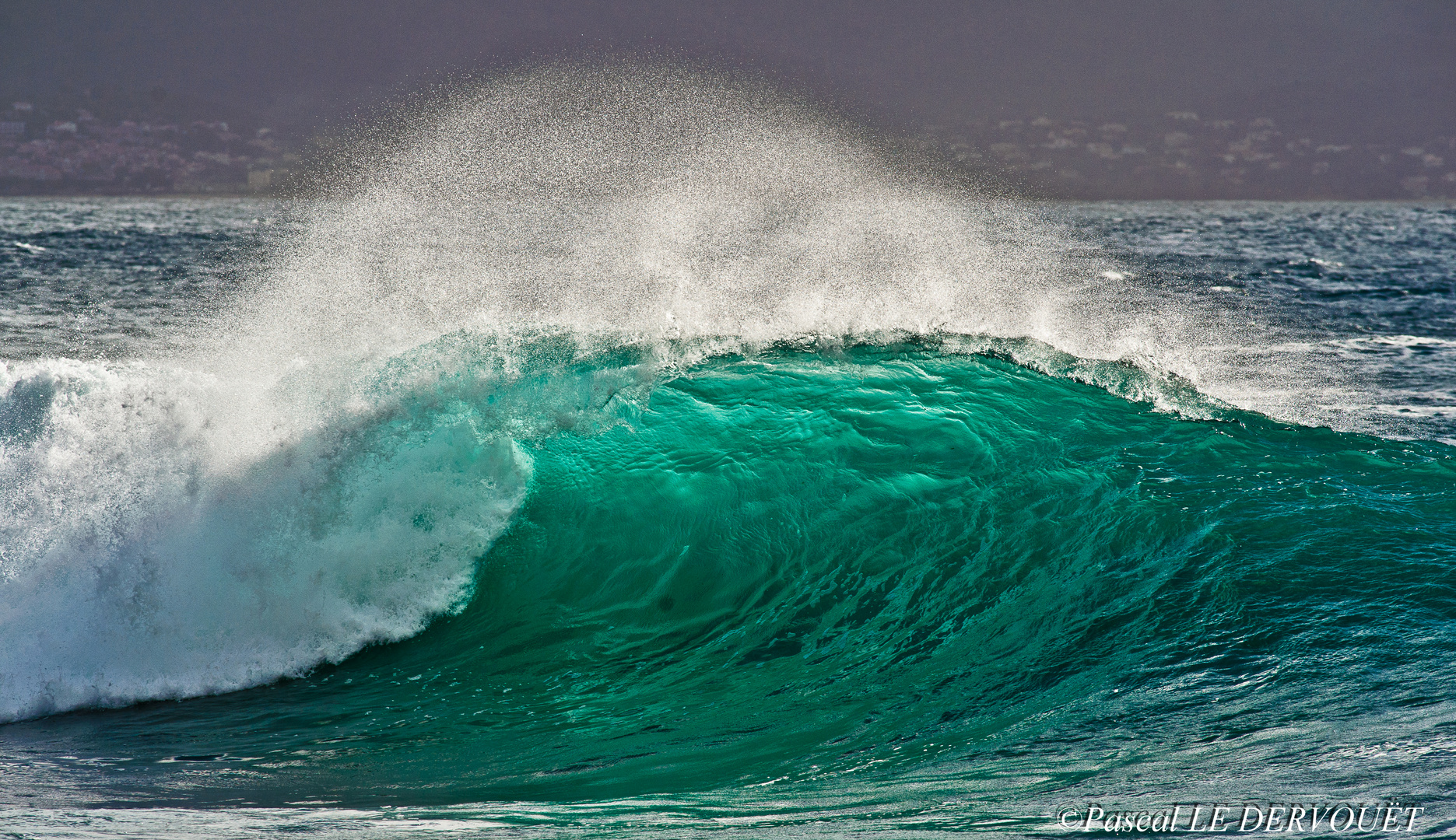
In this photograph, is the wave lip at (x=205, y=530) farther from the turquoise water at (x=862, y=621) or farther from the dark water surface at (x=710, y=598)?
the turquoise water at (x=862, y=621)

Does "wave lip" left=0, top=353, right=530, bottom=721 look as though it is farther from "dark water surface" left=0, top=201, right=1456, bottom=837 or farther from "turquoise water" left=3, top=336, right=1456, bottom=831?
"turquoise water" left=3, top=336, right=1456, bottom=831

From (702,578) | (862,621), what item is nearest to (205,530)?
(702,578)

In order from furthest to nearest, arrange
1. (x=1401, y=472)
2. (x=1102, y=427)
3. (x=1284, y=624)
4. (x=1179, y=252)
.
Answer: (x=1179, y=252) < (x=1102, y=427) < (x=1401, y=472) < (x=1284, y=624)

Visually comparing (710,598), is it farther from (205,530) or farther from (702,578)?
(205,530)

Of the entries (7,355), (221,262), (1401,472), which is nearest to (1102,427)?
(1401,472)

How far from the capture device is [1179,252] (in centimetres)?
4397

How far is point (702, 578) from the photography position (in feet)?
22.8

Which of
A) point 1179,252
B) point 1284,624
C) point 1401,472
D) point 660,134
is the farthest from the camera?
point 1179,252

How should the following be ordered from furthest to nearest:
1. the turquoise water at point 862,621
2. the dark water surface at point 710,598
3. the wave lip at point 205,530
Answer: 1. the wave lip at point 205,530
2. the turquoise water at point 862,621
3. the dark water surface at point 710,598

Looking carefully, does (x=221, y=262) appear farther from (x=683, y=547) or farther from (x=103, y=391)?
(x=683, y=547)

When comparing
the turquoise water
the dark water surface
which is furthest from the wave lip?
the turquoise water

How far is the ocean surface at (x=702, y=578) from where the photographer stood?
14.4ft

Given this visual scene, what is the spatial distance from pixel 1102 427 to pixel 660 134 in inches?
703

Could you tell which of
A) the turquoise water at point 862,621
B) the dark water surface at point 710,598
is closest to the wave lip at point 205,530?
the dark water surface at point 710,598
